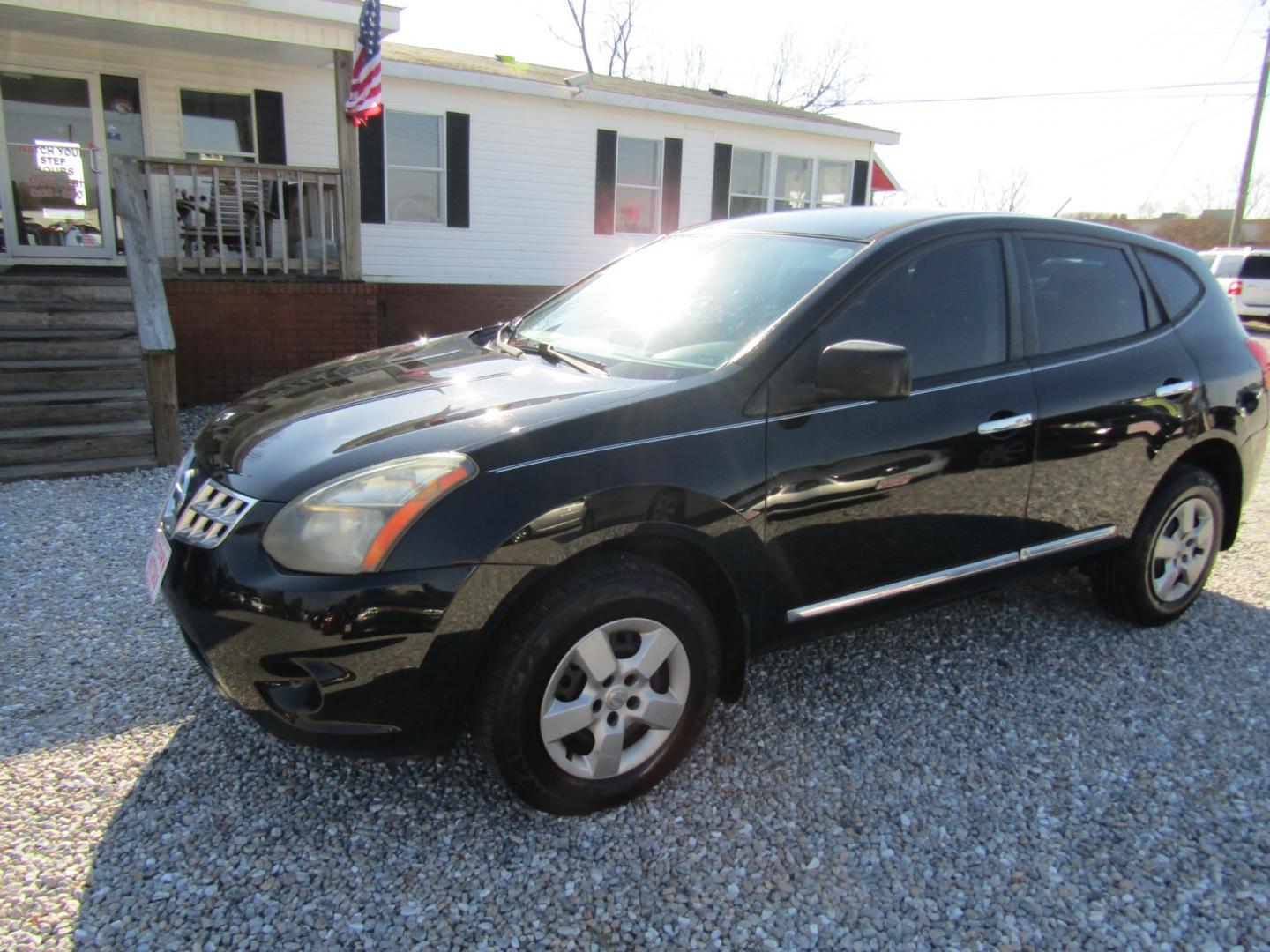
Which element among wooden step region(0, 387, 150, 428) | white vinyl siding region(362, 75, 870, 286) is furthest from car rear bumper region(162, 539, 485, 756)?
white vinyl siding region(362, 75, 870, 286)

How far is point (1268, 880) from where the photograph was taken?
2.39 meters

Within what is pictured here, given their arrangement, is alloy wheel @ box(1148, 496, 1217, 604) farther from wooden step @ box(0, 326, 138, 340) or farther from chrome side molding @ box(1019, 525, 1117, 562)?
wooden step @ box(0, 326, 138, 340)

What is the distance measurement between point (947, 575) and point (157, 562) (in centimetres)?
257

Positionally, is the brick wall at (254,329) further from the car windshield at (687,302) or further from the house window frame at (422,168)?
the car windshield at (687,302)

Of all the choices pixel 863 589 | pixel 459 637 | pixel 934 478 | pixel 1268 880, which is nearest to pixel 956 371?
pixel 934 478

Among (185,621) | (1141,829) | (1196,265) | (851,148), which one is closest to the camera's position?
(185,621)

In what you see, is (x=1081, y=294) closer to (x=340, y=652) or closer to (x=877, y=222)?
(x=877, y=222)

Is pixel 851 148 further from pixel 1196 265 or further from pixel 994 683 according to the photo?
pixel 994 683

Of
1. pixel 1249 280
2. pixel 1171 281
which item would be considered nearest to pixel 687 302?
pixel 1171 281

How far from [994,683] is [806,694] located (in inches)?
30.4

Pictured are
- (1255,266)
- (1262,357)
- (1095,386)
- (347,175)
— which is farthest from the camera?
(1255,266)

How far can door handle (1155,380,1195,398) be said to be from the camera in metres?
3.53

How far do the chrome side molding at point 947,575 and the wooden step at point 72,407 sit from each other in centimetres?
543

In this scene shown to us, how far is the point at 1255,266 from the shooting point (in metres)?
18.7
